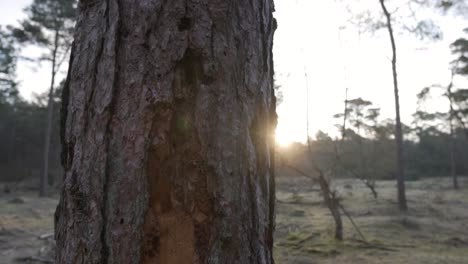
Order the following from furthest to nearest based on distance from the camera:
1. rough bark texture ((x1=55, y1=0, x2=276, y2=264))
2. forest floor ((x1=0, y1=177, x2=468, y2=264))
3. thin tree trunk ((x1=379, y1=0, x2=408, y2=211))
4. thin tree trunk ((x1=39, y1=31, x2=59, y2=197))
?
thin tree trunk ((x1=39, y1=31, x2=59, y2=197)) < thin tree trunk ((x1=379, y1=0, x2=408, y2=211)) < forest floor ((x1=0, y1=177, x2=468, y2=264)) < rough bark texture ((x1=55, y1=0, x2=276, y2=264))

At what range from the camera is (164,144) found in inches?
32.5

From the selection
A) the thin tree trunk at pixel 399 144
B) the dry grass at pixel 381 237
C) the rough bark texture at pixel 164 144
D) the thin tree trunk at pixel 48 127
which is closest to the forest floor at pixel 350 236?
the dry grass at pixel 381 237

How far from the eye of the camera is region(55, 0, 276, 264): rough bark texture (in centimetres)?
81

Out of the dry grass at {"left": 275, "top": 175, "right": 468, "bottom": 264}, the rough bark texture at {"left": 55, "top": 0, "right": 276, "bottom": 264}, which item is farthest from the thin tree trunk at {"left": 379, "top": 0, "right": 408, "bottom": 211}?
the rough bark texture at {"left": 55, "top": 0, "right": 276, "bottom": 264}

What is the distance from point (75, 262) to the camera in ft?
2.72

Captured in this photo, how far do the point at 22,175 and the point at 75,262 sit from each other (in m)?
28.7

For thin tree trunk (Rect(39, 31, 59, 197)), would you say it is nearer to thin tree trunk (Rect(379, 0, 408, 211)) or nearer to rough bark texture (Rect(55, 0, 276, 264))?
thin tree trunk (Rect(379, 0, 408, 211))

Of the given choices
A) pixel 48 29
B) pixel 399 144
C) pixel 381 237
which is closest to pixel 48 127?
pixel 48 29

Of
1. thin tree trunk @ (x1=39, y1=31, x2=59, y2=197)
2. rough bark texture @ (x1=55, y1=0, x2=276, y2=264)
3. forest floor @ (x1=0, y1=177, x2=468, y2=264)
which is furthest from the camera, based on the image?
thin tree trunk @ (x1=39, y1=31, x2=59, y2=197)

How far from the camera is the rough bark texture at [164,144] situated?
81cm

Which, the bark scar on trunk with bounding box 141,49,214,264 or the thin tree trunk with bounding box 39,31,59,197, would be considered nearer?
the bark scar on trunk with bounding box 141,49,214,264

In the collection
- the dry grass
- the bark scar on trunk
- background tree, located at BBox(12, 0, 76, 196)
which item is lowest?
the dry grass

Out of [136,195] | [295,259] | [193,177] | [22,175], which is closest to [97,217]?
[136,195]

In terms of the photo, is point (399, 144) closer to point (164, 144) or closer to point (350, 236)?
point (350, 236)
